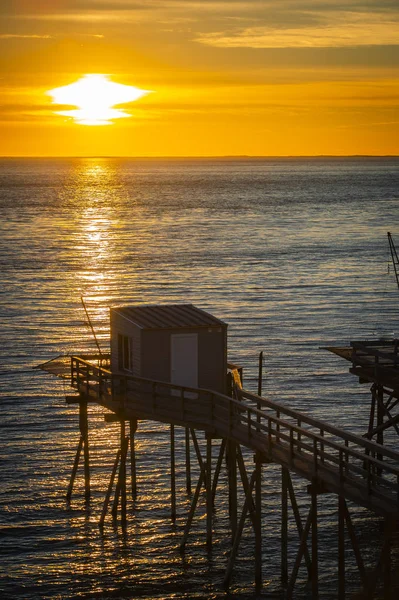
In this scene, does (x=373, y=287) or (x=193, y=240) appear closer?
(x=373, y=287)

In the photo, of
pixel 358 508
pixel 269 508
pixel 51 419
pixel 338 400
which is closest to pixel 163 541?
pixel 269 508

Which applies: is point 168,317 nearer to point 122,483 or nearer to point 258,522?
point 122,483

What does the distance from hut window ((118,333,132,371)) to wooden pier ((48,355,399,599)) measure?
2.00 feet

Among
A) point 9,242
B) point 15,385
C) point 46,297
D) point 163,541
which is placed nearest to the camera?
point 163,541

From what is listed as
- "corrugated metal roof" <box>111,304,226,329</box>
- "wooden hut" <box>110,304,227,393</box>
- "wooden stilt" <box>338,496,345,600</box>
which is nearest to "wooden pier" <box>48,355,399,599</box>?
"wooden stilt" <box>338,496,345,600</box>

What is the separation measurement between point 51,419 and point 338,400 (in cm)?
1298

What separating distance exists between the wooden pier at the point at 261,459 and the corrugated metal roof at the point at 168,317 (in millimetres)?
1683

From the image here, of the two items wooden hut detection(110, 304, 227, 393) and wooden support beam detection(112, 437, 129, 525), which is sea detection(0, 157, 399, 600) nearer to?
wooden support beam detection(112, 437, 129, 525)

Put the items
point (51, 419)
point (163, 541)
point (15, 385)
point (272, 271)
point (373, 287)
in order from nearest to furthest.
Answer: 1. point (163, 541)
2. point (51, 419)
3. point (15, 385)
4. point (373, 287)
5. point (272, 271)

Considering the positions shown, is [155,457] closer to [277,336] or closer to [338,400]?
[338,400]

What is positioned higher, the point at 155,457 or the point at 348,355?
the point at 348,355

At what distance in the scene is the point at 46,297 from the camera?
83125mm

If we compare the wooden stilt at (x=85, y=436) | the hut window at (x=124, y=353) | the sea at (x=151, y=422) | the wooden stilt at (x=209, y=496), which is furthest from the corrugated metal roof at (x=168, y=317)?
the sea at (x=151, y=422)

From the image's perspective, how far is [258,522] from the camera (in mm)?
29781
